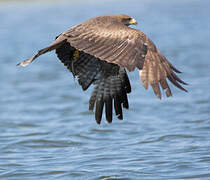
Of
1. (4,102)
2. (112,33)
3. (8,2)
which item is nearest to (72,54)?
(112,33)

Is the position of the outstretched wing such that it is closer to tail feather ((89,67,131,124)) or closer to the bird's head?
the bird's head

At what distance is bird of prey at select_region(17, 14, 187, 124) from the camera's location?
5.14m

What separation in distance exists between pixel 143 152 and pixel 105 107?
788mm

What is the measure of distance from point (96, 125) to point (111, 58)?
347 cm

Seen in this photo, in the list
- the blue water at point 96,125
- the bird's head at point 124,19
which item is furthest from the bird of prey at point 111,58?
the blue water at point 96,125

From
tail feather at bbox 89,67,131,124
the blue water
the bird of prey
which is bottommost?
the blue water

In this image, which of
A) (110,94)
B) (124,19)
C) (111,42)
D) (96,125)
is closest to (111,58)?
(111,42)

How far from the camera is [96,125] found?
28.2ft

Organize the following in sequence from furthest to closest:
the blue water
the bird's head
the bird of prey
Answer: the bird's head, the blue water, the bird of prey

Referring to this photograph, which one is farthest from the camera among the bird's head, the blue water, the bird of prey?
the bird's head

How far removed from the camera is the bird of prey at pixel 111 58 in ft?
16.9

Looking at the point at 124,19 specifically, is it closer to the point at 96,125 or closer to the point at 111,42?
the point at 111,42

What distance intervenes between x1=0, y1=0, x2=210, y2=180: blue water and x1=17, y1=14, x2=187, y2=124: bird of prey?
0.71 m

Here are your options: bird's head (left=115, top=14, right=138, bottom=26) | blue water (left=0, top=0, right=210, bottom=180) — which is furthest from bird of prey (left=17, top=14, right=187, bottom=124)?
blue water (left=0, top=0, right=210, bottom=180)
